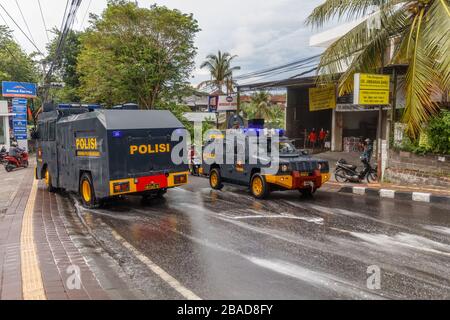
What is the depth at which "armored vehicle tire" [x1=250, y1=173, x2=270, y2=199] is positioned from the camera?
11398mm

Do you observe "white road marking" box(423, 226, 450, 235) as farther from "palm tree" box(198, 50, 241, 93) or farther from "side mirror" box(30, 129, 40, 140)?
"palm tree" box(198, 50, 241, 93)

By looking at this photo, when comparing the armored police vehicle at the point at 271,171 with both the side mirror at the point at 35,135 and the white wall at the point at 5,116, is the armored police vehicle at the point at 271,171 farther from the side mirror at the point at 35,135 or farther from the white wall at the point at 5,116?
the white wall at the point at 5,116

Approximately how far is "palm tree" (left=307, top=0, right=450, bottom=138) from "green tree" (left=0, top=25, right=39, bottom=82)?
32840 mm

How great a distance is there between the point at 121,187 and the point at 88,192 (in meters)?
1.43

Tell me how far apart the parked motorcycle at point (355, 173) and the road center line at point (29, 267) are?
401 inches

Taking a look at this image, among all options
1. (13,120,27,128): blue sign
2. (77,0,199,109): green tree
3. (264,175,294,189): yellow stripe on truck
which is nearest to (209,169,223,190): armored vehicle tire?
(264,175,294,189): yellow stripe on truck

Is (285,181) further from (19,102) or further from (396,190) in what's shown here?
(19,102)

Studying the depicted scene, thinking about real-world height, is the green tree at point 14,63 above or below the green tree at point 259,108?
above

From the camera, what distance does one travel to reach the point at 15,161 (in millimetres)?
21469

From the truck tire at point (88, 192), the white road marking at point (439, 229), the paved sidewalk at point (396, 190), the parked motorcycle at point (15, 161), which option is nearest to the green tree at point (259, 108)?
the parked motorcycle at point (15, 161)

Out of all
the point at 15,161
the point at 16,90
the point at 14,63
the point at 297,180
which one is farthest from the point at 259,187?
the point at 14,63

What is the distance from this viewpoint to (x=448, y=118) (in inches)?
472

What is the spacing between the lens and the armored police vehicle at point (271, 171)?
11078 mm
